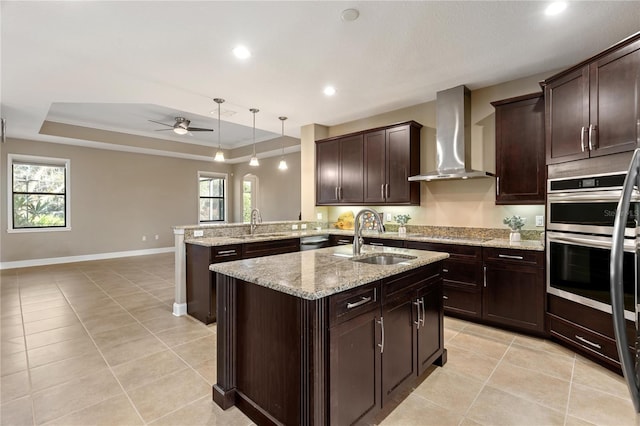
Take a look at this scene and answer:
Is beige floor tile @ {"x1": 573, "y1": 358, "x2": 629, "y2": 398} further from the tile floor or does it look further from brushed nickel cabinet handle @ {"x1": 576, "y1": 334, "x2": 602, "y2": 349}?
brushed nickel cabinet handle @ {"x1": 576, "y1": 334, "x2": 602, "y2": 349}

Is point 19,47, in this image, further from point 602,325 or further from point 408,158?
point 602,325

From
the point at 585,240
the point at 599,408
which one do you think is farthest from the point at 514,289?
the point at 599,408

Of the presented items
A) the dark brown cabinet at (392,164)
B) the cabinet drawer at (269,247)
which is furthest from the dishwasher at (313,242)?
the dark brown cabinet at (392,164)

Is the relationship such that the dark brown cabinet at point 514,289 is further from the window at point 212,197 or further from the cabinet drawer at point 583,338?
the window at point 212,197

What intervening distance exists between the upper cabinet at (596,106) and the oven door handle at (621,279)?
192cm

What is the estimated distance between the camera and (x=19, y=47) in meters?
2.82

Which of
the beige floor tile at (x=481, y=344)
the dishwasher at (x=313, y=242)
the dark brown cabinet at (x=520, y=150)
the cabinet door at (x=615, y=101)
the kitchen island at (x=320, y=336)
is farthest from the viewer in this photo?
the dishwasher at (x=313, y=242)

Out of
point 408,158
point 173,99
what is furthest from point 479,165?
point 173,99

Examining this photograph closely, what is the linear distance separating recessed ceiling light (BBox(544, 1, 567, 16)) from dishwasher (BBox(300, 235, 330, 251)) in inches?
140

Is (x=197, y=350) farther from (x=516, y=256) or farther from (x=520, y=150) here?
(x=520, y=150)

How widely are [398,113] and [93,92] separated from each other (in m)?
4.14

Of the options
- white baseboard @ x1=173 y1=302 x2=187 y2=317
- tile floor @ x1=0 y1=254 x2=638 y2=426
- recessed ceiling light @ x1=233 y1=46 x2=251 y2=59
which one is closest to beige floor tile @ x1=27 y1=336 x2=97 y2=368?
tile floor @ x1=0 y1=254 x2=638 y2=426

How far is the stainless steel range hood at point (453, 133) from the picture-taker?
372 cm

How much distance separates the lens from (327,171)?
5238 mm
